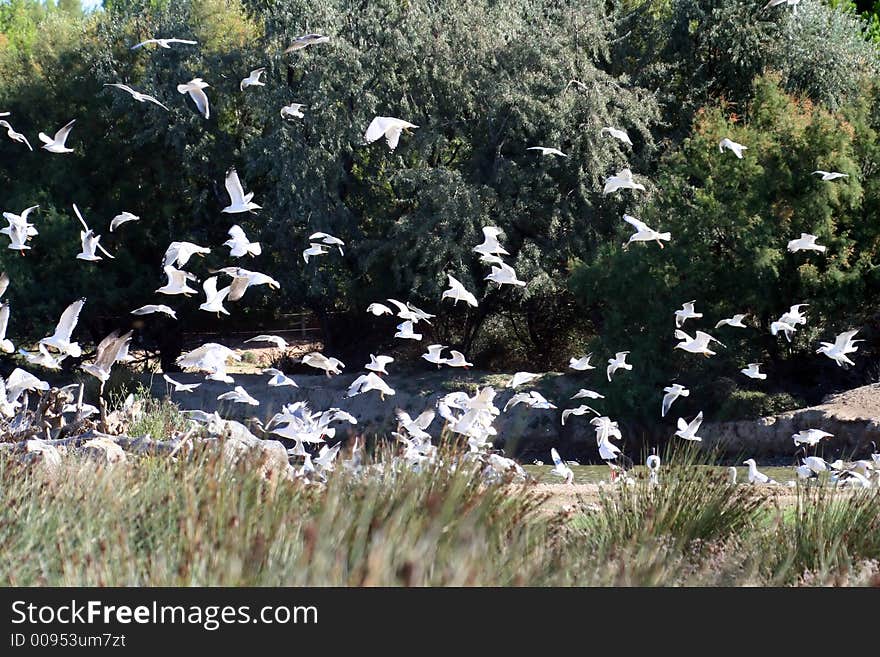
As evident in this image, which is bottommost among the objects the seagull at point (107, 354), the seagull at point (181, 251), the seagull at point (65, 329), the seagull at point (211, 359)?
the seagull at point (211, 359)

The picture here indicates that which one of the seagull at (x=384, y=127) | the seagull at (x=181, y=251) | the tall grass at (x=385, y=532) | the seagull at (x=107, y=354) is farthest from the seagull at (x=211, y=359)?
the tall grass at (x=385, y=532)

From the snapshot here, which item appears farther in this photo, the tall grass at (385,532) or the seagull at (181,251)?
the seagull at (181,251)

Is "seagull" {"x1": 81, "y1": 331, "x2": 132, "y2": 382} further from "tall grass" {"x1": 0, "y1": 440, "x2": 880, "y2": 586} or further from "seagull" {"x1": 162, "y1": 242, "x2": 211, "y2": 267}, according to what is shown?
"tall grass" {"x1": 0, "y1": 440, "x2": 880, "y2": 586}

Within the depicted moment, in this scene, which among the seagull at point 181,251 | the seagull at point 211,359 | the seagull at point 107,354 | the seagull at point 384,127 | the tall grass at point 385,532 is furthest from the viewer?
the seagull at point 181,251

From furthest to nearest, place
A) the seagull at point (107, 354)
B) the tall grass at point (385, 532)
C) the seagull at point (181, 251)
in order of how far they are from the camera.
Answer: the seagull at point (181, 251) → the seagull at point (107, 354) → the tall grass at point (385, 532)

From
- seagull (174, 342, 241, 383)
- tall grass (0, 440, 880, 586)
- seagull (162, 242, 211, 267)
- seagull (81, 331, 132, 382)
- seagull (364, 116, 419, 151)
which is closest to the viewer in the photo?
tall grass (0, 440, 880, 586)

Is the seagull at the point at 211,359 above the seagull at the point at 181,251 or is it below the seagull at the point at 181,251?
below

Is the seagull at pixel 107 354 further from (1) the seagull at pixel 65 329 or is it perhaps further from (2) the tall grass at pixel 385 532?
(2) the tall grass at pixel 385 532

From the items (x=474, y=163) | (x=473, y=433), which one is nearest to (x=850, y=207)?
(x=474, y=163)

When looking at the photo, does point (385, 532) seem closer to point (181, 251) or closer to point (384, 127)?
point (384, 127)

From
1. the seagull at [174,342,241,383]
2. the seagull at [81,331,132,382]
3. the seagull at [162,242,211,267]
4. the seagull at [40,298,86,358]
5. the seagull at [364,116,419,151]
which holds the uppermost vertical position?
the seagull at [364,116,419,151]

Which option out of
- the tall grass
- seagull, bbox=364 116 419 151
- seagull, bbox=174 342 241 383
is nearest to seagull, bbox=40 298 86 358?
seagull, bbox=174 342 241 383

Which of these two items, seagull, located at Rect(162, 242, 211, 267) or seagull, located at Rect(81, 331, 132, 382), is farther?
seagull, located at Rect(162, 242, 211, 267)
